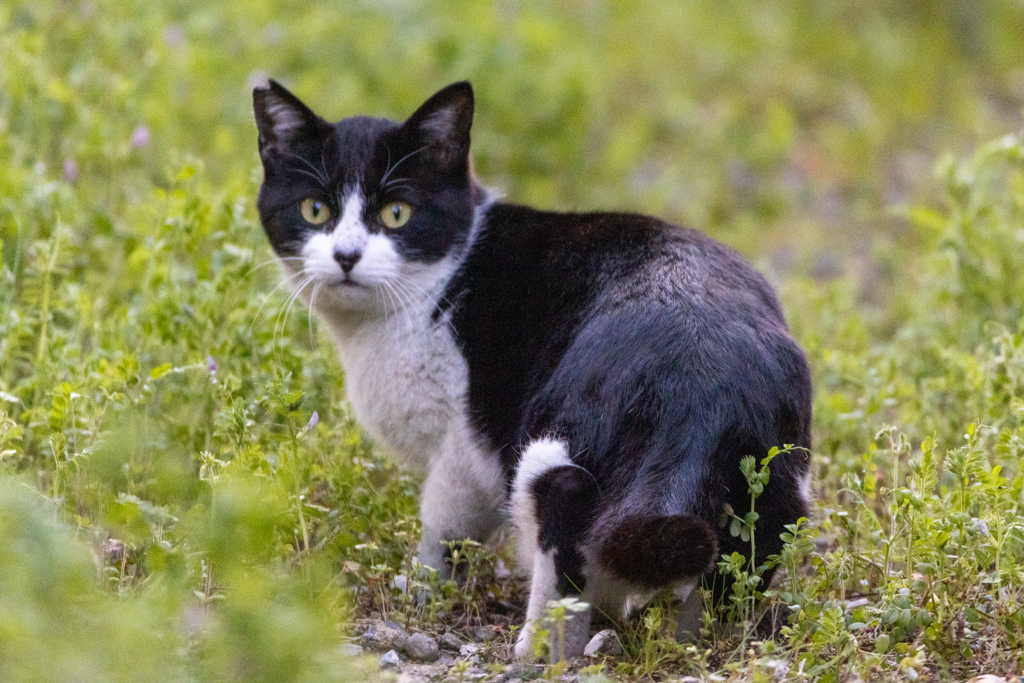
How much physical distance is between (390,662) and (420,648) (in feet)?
0.37

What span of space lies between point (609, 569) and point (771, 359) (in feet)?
2.09

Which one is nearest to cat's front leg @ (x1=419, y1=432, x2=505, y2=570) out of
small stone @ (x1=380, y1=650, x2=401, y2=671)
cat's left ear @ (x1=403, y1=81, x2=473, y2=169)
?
small stone @ (x1=380, y1=650, x2=401, y2=671)

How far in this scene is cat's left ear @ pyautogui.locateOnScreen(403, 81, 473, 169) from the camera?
2.76m

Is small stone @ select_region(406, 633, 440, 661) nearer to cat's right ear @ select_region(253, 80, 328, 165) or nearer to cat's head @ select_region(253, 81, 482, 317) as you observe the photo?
cat's head @ select_region(253, 81, 482, 317)

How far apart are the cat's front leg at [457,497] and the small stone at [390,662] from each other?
16.3 inches

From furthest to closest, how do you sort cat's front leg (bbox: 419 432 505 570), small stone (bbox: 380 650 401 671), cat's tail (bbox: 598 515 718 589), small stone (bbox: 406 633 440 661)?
1. cat's front leg (bbox: 419 432 505 570)
2. small stone (bbox: 406 633 440 661)
3. small stone (bbox: 380 650 401 671)
4. cat's tail (bbox: 598 515 718 589)

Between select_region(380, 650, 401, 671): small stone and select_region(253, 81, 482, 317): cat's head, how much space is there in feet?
3.16

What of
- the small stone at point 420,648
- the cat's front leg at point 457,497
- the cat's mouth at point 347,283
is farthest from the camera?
the cat's mouth at point 347,283

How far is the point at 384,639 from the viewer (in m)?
2.32

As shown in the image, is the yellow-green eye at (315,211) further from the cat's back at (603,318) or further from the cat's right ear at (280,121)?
the cat's back at (603,318)

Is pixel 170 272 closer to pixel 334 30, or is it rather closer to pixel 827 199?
pixel 334 30

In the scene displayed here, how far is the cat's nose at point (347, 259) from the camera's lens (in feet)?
8.77

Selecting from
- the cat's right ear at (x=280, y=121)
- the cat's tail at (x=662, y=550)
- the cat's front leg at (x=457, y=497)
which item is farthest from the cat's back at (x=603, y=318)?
the cat's right ear at (x=280, y=121)

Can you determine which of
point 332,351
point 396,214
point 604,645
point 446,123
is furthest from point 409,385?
point 604,645
